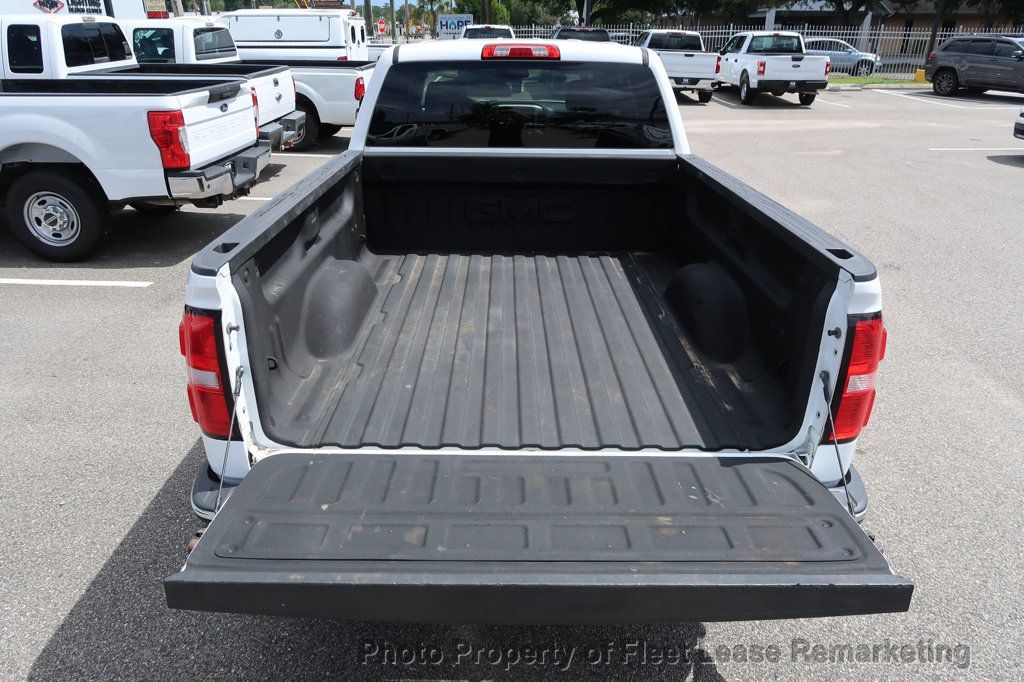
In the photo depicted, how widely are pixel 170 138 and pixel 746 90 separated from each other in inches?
700

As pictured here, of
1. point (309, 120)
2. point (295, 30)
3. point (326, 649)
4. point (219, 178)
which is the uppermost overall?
point (295, 30)

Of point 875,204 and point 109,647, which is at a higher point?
point 875,204

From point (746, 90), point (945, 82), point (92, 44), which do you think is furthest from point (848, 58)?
point (92, 44)

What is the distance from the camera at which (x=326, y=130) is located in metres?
13.1

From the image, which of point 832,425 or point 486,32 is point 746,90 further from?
point 832,425

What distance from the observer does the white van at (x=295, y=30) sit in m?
14.5

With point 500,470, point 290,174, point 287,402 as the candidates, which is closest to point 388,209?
point 287,402

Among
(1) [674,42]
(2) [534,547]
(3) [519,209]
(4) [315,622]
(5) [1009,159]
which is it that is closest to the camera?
(2) [534,547]

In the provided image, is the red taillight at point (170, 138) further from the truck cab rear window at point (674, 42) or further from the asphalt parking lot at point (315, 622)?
the truck cab rear window at point (674, 42)

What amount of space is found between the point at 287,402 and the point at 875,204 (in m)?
9.12

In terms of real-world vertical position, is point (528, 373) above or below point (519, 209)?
below

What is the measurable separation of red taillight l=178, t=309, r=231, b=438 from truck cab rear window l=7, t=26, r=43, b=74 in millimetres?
7704

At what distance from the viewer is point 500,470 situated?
239 cm

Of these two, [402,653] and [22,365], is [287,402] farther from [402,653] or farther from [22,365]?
[22,365]
